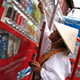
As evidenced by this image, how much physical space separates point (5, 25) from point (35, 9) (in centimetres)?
77

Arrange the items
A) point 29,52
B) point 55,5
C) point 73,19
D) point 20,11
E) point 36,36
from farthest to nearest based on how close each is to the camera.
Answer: point 73,19, point 55,5, point 36,36, point 29,52, point 20,11

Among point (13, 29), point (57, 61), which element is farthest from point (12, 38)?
point (57, 61)

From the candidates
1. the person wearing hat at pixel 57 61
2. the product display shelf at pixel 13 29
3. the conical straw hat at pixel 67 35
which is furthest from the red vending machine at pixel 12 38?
the conical straw hat at pixel 67 35

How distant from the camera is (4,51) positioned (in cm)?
104

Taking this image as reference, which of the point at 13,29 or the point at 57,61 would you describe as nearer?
the point at 13,29

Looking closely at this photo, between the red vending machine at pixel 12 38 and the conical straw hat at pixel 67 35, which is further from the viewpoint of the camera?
the conical straw hat at pixel 67 35

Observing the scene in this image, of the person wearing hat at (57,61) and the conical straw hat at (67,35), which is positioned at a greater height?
the conical straw hat at (67,35)

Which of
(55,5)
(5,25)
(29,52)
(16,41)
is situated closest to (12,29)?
(5,25)

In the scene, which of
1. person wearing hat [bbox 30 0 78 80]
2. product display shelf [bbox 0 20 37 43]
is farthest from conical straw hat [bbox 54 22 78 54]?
product display shelf [bbox 0 20 37 43]

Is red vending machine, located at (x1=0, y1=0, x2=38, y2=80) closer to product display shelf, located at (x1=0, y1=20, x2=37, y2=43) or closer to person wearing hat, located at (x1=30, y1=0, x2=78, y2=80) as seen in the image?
product display shelf, located at (x1=0, y1=20, x2=37, y2=43)

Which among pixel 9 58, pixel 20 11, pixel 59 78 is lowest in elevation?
pixel 59 78

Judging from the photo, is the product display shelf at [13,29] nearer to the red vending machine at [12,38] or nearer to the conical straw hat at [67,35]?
the red vending machine at [12,38]

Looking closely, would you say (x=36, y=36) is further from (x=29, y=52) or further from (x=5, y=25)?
(x=5, y=25)

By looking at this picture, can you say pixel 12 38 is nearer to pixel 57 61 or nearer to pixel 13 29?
pixel 13 29
